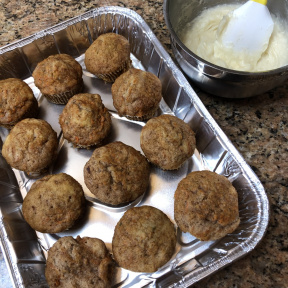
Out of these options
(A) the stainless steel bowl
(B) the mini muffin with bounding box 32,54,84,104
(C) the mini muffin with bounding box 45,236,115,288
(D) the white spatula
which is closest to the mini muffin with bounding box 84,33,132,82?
(B) the mini muffin with bounding box 32,54,84,104

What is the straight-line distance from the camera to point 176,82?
214cm

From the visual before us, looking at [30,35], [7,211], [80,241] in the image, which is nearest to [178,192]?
[80,241]

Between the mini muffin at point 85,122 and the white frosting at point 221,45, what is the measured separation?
0.79 meters

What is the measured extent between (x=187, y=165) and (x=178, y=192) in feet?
1.22

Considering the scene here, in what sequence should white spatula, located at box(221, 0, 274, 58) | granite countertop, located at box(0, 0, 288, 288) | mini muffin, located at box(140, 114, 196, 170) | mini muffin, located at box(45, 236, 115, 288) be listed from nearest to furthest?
mini muffin, located at box(45, 236, 115, 288) < granite countertop, located at box(0, 0, 288, 288) < mini muffin, located at box(140, 114, 196, 170) < white spatula, located at box(221, 0, 274, 58)

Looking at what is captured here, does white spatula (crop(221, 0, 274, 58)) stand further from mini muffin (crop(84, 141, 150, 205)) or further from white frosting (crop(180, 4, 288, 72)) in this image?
mini muffin (crop(84, 141, 150, 205))

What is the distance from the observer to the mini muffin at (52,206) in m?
1.71

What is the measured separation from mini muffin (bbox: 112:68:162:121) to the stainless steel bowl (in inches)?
10.0

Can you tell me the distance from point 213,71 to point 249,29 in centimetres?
50

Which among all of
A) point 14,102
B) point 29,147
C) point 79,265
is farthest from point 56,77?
point 79,265

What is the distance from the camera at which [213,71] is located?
5.87 feet

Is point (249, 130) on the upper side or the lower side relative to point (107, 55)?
lower

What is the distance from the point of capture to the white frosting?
2049mm

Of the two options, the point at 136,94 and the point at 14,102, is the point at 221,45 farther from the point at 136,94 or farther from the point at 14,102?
the point at 14,102
